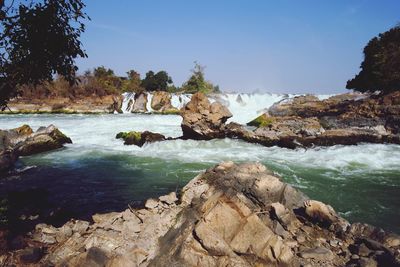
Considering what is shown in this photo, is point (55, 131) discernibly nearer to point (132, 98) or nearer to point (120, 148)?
point (120, 148)

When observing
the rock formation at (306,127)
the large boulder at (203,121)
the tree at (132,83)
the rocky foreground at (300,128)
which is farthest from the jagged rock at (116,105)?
the large boulder at (203,121)

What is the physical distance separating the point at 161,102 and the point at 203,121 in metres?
33.7

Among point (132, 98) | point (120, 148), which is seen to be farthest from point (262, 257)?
point (132, 98)

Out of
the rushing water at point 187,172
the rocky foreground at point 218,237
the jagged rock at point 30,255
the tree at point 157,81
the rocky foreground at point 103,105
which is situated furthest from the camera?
the tree at point 157,81

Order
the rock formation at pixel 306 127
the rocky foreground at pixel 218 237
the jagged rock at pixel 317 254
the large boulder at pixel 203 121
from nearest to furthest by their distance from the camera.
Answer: the rocky foreground at pixel 218 237, the jagged rock at pixel 317 254, the rock formation at pixel 306 127, the large boulder at pixel 203 121

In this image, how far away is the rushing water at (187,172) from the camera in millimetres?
9827

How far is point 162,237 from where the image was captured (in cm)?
531

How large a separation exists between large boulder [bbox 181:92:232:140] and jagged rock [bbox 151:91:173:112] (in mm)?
31804

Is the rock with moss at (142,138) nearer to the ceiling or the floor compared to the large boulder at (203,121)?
nearer to the floor

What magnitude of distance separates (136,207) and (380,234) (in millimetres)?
4643

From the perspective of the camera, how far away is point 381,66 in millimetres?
31938

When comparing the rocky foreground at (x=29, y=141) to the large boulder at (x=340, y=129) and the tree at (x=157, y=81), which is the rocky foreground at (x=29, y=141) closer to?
the large boulder at (x=340, y=129)

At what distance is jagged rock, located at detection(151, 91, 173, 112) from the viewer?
53.4 meters

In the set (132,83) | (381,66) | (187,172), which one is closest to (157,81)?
(132,83)
